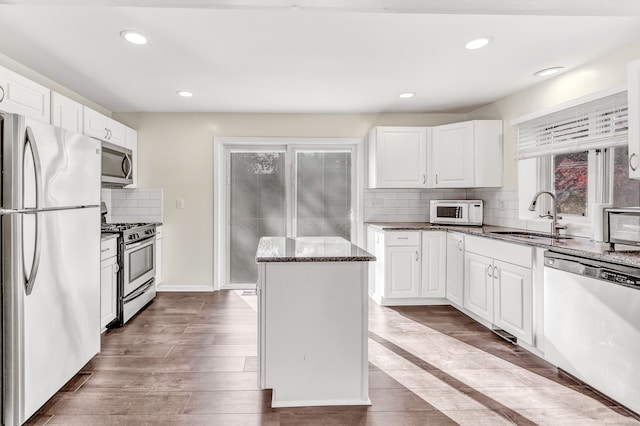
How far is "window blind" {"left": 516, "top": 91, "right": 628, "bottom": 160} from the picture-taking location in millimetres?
2513

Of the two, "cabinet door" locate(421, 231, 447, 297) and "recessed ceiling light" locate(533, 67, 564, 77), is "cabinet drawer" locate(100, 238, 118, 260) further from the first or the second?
"recessed ceiling light" locate(533, 67, 564, 77)

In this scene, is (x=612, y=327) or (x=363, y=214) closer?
(x=612, y=327)

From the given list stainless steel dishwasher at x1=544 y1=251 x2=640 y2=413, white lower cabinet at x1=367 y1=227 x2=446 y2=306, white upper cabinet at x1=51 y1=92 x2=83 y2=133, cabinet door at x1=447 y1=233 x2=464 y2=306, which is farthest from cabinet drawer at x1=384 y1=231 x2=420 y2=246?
white upper cabinet at x1=51 y1=92 x2=83 y2=133

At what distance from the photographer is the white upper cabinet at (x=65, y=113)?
2.64 metres

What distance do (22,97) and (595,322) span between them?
381 centimetres

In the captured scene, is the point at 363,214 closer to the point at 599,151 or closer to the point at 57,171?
the point at 599,151

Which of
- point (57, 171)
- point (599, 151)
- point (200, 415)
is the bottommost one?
point (200, 415)

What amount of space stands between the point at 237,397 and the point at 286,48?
2291 millimetres

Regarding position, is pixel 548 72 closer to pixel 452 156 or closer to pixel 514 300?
pixel 452 156

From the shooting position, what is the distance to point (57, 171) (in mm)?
1940

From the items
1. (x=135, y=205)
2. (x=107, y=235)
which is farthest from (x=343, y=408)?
(x=135, y=205)

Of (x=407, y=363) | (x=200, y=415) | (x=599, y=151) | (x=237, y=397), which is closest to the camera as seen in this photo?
(x=200, y=415)

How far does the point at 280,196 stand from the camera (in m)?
4.46

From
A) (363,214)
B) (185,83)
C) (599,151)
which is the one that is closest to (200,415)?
(185,83)
